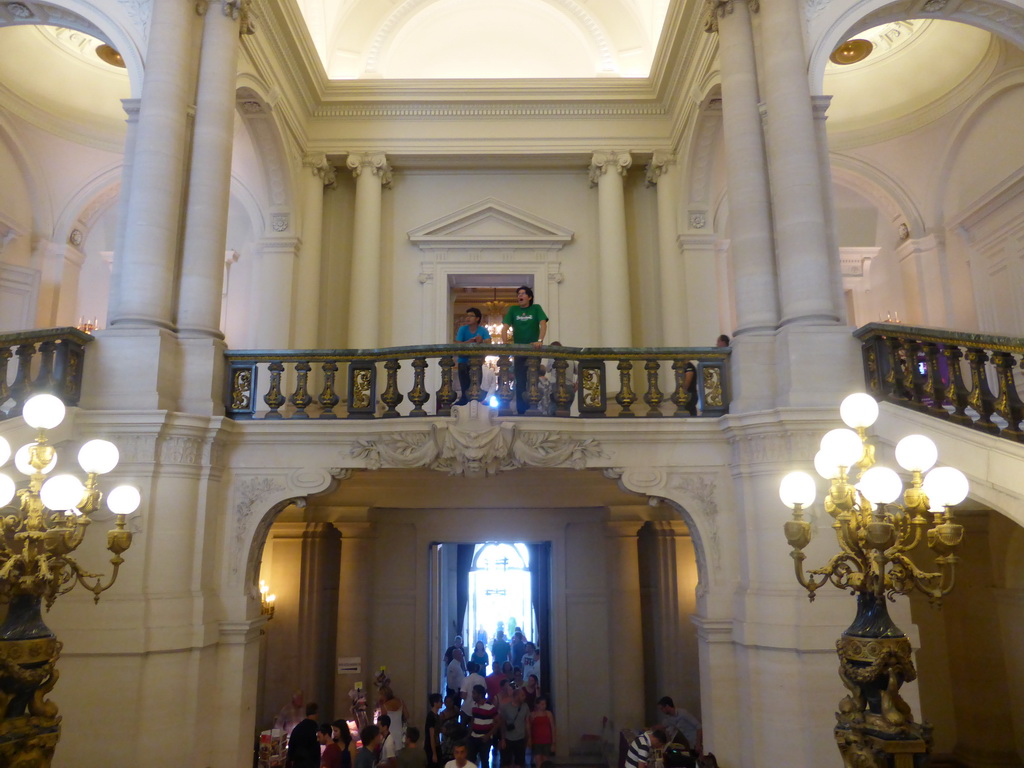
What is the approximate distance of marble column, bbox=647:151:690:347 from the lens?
40.9 feet

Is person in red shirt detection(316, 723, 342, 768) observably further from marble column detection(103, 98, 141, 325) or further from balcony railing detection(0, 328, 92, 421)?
marble column detection(103, 98, 141, 325)

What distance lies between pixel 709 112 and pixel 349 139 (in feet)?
19.5

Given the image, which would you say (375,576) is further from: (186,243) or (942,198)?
(942,198)

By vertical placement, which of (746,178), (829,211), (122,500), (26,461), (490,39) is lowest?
(122,500)

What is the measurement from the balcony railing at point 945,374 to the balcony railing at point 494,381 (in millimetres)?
1541

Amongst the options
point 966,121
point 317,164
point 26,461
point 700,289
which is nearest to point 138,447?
point 26,461

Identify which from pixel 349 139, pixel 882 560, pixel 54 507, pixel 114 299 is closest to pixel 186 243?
pixel 114 299

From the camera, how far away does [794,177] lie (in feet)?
26.2

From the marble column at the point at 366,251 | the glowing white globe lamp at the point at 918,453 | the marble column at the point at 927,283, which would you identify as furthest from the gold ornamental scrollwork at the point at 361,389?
the marble column at the point at 927,283

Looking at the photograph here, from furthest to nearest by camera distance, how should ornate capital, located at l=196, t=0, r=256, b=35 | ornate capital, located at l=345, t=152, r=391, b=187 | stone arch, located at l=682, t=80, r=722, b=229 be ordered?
1. ornate capital, located at l=345, t=152, r=391, b=187
2. stone arch, located at l=682, t=80, r=722, b=229
3. ornate capital, located at l=196, t=0, r=256, b=35

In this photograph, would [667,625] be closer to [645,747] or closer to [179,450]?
[645,747]

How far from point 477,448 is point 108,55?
10.1m

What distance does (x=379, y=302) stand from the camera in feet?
42.9

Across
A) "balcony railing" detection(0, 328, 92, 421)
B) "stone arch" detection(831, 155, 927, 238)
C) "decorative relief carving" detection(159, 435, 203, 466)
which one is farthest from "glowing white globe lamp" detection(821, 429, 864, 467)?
"stone arch" detection(831, 155, 927, 238)
